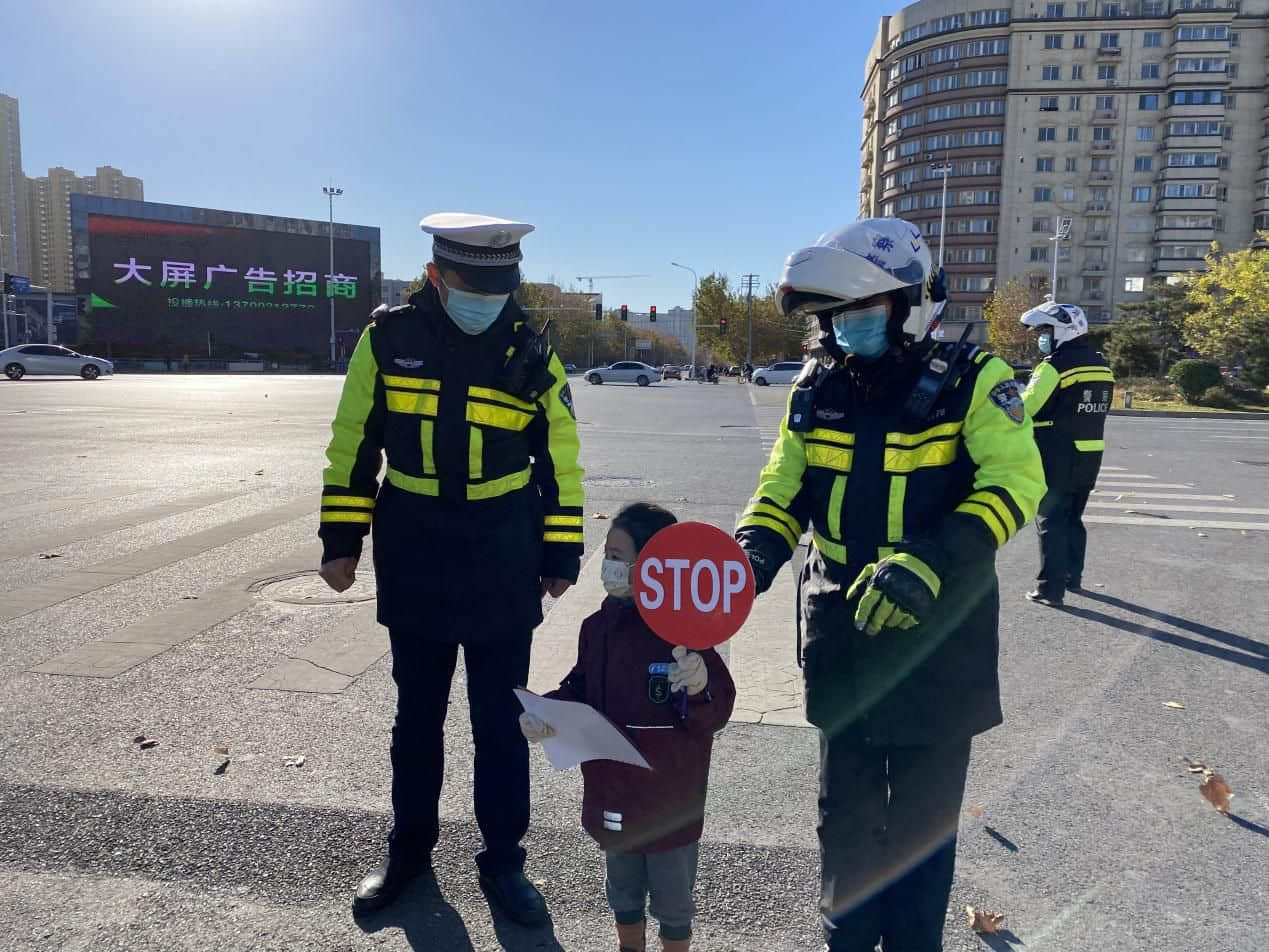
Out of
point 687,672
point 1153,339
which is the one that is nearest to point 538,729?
point 687,672

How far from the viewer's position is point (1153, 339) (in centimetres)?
4322

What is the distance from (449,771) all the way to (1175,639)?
14.4 feet

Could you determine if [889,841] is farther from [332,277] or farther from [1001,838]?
[332,277]

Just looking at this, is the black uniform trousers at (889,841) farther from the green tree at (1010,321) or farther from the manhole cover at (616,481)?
the green tree at (1010,321)

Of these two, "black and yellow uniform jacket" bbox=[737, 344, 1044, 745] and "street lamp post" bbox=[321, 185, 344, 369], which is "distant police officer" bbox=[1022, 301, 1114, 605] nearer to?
"black and yellow uniform jacket" bbox=[737, 344, 1044, 745]

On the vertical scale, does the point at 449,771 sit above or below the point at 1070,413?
below

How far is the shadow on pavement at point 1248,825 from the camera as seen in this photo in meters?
3.21

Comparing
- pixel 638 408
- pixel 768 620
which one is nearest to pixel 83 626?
pixel 768 620

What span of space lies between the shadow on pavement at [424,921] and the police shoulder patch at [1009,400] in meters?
2.07

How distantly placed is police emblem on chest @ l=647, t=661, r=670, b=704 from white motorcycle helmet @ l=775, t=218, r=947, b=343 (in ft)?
3.28

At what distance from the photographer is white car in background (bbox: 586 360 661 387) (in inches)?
2112

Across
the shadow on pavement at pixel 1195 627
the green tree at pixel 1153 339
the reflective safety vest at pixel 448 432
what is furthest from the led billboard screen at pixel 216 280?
the reflective safety vest at pixel 448 432

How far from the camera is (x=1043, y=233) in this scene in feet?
280

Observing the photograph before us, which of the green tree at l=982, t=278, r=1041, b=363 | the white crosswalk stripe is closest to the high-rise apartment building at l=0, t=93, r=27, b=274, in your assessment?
the green tree at l=982, t=278, r=1041, b=363
